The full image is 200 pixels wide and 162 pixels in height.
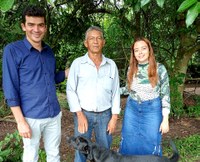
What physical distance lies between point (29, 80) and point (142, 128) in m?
1.40

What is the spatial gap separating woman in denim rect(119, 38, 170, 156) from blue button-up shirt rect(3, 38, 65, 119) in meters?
0.91

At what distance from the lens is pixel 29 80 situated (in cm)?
283

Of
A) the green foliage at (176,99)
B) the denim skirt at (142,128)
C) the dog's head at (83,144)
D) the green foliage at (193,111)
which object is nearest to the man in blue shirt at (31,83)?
the dog's head at (83,144)

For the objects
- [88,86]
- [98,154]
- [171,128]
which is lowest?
[171,128]

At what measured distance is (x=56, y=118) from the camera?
3.05 meters

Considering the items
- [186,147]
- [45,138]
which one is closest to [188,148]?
[186,147]

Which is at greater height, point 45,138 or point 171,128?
point 45,138

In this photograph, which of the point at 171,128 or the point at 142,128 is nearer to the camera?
the point at 142,128

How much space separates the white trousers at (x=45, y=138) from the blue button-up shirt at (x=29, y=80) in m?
0.07

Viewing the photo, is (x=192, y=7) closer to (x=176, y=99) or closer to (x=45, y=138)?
(x=45, y=138)

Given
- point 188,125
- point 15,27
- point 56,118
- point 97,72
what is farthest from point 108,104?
point 188,125

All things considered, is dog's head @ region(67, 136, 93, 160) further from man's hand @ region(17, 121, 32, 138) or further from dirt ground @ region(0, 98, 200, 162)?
dirt ground @ region(0, 98, 200, 162)

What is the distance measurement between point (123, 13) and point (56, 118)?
344cm

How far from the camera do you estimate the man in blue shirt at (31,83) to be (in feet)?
8.94
